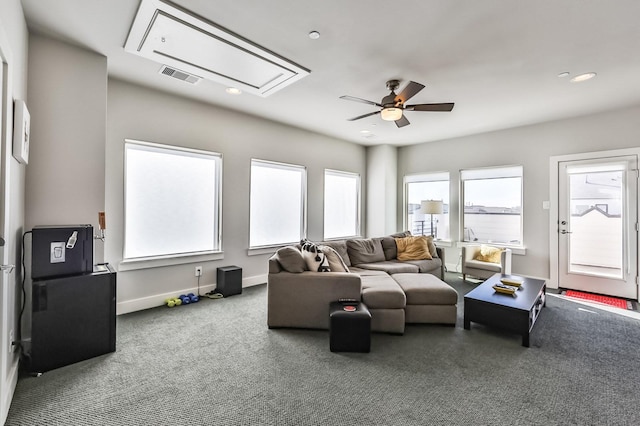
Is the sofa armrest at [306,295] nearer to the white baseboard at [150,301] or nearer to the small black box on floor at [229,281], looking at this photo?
the small black box on floor at [229,281]

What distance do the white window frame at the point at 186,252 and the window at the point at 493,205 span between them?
4657 millimetres

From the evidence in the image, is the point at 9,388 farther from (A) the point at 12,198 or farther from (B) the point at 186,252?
(B) the point at 186,252

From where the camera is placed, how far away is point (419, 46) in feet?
8.61

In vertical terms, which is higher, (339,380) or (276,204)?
(276,204)

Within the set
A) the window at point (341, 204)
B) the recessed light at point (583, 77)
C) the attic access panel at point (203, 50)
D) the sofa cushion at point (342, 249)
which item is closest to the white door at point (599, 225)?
the recessed light at point (583, 77)

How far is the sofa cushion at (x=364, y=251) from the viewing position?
4.48 metres

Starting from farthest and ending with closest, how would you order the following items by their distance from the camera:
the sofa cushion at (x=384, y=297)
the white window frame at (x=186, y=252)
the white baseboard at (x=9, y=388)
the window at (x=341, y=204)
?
the window at (x=341, y=204), the white window frame at (x=186, y=252), the sofa cushion at (x=384, y=297), the white baseboard at (x=9, y=388)

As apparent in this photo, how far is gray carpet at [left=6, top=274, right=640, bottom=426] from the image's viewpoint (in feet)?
5.85

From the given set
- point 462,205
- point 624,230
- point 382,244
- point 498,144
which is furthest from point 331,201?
point 624,230

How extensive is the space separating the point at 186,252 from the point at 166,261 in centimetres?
31

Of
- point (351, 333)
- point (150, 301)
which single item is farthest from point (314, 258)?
point (150, 301)

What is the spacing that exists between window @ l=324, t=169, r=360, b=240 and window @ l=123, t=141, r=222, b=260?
7.91ft

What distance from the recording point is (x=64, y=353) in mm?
2287

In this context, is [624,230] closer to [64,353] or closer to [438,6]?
[438,6]
